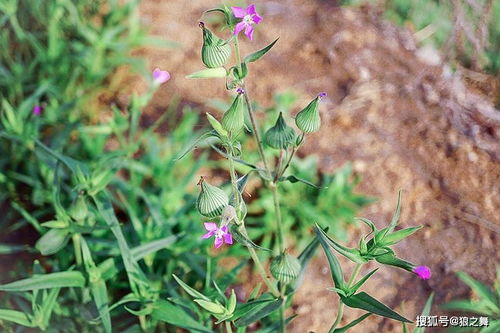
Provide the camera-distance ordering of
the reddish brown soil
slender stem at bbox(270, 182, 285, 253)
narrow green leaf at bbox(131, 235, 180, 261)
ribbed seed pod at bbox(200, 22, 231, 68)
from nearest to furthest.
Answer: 1. ribbed seed pod at bbox(200, 22, 231, 68)
2. slender stem at bbox(270, 182, 285, 253)
3. narrow green leaf at bbox(131, 235, 180, 261)
4. the reddish brown soil

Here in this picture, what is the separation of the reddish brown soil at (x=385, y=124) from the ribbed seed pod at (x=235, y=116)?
1.15 metres

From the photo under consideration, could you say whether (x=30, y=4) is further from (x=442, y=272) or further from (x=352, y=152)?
(x=442, y=272)

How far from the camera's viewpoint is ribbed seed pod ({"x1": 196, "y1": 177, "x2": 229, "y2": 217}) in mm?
1379

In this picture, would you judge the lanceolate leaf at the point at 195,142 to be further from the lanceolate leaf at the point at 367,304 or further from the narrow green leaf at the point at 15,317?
the narrow green leaf at the point at 15,317

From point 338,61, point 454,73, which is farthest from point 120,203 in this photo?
point 454,73

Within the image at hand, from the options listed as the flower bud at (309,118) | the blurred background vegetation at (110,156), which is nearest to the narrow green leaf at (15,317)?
the blurred background vegetation at (110,156)

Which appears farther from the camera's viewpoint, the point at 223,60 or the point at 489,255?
the point at 489,255

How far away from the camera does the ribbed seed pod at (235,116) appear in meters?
1.35

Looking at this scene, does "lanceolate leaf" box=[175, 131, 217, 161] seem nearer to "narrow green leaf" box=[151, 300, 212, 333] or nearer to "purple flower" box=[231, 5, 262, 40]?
"purple flower" box=[231, 5, 262, 40]

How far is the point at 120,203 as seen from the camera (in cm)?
237

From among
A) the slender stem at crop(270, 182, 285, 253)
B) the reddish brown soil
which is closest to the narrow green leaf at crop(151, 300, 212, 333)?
the slender stem at crop(270, 182, 285, 253)

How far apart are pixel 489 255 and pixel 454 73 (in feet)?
3.34

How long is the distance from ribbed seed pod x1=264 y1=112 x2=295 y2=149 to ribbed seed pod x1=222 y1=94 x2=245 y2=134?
0.16m

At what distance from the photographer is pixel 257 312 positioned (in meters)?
1.58
